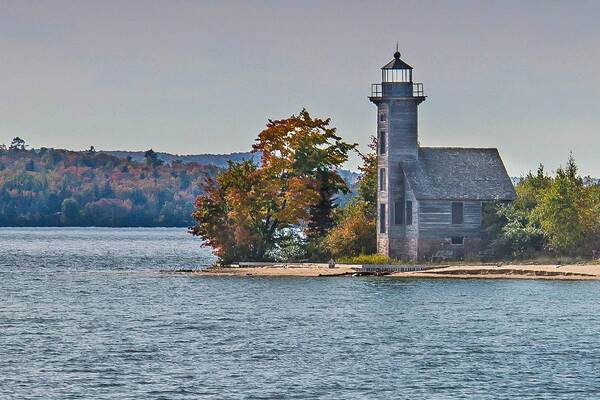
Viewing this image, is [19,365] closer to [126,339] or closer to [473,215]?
[126,339]

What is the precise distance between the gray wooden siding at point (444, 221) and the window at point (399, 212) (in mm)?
2138

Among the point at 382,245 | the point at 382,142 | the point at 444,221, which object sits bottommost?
the point at 382,245

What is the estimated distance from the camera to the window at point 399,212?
80.5 meters

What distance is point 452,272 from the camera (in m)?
74.2

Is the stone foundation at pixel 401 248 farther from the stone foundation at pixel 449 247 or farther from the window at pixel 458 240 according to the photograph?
the window at pixel 458 240

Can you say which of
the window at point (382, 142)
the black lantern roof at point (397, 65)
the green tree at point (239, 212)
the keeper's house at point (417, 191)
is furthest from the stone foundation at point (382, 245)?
the black lantern roof at point (397, 65)

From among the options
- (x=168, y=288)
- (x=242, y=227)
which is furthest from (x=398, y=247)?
(x=168, y=288)

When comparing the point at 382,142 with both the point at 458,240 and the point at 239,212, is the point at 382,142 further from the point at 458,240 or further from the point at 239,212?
the point at 239,212

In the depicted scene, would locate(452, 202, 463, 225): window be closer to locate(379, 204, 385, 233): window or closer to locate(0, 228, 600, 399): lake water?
locate(379, 204, 385, 233): window

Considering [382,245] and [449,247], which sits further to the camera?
[382,245]

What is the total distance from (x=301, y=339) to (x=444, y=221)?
108 feet

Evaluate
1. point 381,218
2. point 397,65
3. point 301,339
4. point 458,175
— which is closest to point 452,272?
point 381,218

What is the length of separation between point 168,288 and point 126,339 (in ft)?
85.8

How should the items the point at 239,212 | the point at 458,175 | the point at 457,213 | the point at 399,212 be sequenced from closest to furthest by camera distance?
the point at 457,213 → the point at 399,212 → the point at 458,175 → the point at 239,212
